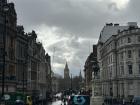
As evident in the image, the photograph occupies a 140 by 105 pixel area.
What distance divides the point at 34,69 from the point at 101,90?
84.9 feet

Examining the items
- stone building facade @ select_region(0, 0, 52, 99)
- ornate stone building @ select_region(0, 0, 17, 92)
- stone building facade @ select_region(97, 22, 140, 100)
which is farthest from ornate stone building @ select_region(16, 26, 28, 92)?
stone building facade @ select_region(97, 22, 140, 100)

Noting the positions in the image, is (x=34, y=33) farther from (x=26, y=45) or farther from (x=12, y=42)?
(x=12, y=42)

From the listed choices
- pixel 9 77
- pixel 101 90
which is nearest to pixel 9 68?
pixel 9 77

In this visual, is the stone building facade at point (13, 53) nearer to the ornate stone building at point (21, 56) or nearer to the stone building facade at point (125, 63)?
the ornate stone building at point (21, 56)

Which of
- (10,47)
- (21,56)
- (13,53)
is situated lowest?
(21,56)

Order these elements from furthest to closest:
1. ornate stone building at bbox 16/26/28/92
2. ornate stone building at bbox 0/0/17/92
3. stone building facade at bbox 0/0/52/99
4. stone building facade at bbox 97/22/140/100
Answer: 1. stone building facade at bbox 97/22/140/100
2. ornate stone building at bbox 16/26/28/92
3. ornate stone building at bbox 0/0/17/92
4. stone building facade at bbox 0/0/52/99

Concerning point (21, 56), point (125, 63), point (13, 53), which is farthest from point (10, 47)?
point (125, 63)

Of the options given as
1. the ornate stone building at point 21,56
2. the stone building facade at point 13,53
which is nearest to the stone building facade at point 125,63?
the stone building facade at point 13,53

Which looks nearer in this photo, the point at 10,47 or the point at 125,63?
the point at 10,47

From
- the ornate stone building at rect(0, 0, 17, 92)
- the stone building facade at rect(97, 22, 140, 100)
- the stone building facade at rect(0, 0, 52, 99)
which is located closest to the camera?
the stone building facade at rect(0, 0, 52, 99)

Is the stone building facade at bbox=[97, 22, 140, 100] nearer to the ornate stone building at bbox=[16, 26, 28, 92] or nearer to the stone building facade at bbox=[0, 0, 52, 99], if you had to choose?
the stone building facade at bbox=[0, 0, 52, 99]

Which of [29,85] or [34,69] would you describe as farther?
[34,69]

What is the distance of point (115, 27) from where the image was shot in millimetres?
133000

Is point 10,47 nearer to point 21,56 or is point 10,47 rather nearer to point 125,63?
point 21,56
